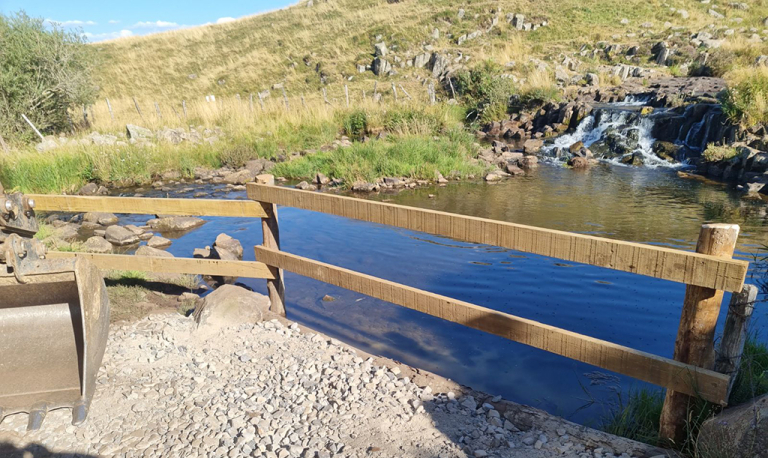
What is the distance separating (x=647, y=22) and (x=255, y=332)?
44.6 m

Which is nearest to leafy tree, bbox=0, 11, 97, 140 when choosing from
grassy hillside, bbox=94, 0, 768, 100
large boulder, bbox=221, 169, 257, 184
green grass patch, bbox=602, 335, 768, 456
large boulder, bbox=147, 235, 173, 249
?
large boulder, bbox=221, 169, 257, 184

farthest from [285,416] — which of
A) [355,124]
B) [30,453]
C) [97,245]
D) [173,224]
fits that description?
[355,124]

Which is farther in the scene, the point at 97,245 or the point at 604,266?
the point at 97,245

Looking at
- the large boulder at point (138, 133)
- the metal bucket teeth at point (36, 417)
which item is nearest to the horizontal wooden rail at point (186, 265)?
the metal bucket teeth at point (36, 417)

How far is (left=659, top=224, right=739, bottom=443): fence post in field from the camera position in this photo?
283 cm

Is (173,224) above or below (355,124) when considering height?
below

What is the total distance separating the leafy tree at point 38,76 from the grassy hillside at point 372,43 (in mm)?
15154

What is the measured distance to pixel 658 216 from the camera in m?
11.4

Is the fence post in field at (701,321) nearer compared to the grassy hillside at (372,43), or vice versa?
the fence post in field at (701,321)

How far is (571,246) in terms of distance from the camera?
3322 mm

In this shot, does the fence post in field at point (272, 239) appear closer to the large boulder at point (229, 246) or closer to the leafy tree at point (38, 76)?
the large boulder at point (229, 246)

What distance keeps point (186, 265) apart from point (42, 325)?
1719 mm

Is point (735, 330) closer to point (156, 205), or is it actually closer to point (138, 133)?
point (156, 205)

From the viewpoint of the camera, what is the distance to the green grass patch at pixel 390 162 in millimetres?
15570
